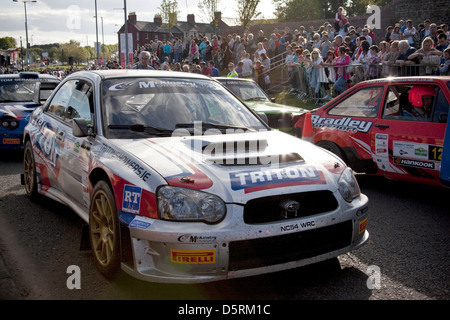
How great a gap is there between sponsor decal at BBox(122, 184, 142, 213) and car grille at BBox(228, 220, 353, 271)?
70 centimetres

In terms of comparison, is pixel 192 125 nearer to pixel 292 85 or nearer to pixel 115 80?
pixel 115 80

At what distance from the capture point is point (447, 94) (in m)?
5.55

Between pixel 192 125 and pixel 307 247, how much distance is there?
5.13 feet

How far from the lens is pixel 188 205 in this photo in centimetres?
309

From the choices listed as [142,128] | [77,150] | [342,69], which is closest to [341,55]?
[342,69]

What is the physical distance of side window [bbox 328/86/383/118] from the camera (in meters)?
6.43

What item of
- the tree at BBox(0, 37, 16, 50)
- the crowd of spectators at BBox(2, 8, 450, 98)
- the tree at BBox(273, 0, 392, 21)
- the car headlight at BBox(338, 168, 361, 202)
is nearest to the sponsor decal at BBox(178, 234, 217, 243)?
the car headlight at BBox(338, 168, 361, 202)

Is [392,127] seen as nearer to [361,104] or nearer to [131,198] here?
[361,104]

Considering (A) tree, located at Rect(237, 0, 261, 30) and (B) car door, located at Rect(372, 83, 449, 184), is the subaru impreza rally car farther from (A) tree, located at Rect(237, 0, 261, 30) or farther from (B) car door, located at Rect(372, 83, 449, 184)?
(A) tree, located at Rect(237, 0, 261, 30)

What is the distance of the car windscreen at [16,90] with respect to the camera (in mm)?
9711

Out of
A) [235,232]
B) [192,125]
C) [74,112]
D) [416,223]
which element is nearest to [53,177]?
[74,112]

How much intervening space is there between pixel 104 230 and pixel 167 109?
128cm

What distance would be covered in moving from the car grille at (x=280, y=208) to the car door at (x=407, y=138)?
2.72 meters

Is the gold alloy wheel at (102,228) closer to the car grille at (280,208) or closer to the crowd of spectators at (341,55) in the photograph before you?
the car grille at (280,208)
